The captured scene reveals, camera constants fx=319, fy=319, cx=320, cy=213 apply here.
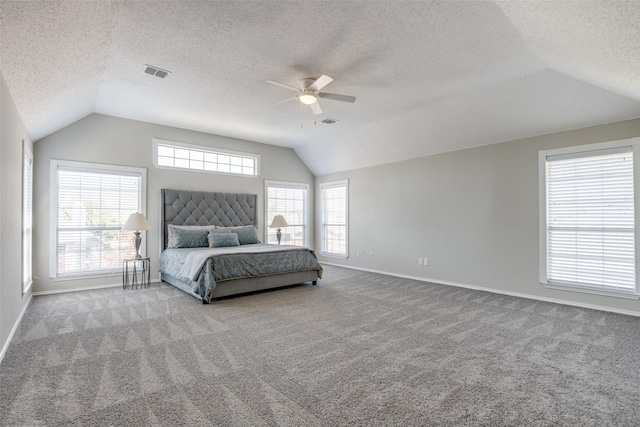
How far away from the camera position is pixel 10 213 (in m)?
3.04

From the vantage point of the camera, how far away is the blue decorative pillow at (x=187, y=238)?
215 inches

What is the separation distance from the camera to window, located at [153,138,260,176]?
5957mm

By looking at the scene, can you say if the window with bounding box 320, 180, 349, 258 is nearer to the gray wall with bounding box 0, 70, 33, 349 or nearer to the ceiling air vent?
the ceiling air vent

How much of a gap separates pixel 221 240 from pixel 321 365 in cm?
361

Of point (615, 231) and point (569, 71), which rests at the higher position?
point (569, 71)

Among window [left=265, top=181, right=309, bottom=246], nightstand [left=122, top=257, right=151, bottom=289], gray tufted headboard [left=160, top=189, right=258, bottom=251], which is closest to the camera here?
nightstand [left=122, top=257, right=151, bottom=289]

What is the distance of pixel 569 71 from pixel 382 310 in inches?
134

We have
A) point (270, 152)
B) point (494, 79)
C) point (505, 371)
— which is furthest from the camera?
point (270, 152)

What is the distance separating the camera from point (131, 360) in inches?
103

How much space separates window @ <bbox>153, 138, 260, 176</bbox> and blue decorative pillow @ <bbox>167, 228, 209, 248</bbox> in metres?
1.32

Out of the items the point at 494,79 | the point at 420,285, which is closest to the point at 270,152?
the point at 420,285

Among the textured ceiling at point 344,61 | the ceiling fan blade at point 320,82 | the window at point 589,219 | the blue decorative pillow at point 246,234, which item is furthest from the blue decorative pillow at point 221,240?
the window at point 589,219

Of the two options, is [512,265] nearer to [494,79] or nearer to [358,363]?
[494,79]

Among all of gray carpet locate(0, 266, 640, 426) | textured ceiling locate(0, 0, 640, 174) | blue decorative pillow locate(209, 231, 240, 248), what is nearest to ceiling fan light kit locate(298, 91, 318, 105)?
textured ceiling locate(0, 0, 640, 174)
